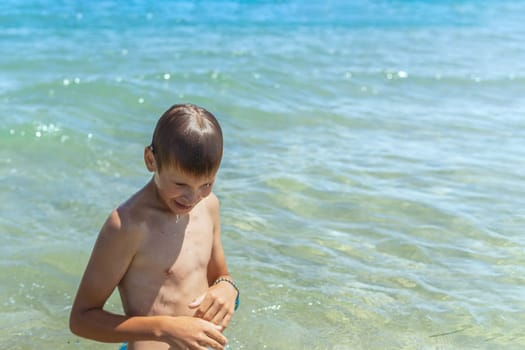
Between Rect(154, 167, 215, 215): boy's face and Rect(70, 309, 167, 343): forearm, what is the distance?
390 mm

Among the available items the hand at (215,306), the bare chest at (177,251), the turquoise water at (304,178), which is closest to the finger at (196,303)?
the hand at (215,306)

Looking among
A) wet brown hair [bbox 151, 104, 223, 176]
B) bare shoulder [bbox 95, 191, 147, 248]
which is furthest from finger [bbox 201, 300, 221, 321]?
wet brown hair [bbox 151, 104, 223, 176]

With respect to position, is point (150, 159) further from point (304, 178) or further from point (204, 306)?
point (304, 178)

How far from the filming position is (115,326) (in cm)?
255

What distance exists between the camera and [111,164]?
6.47 m

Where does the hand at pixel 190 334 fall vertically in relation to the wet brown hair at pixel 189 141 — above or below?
below

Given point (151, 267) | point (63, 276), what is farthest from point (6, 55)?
point (151, 267)

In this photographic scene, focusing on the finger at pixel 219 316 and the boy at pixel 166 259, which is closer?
the boy at pixel 166 259

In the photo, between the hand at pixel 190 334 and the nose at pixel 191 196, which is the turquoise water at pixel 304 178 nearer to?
the hand at pixel 190 334

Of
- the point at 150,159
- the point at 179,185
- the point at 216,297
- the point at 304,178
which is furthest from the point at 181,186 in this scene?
the point at 304,178

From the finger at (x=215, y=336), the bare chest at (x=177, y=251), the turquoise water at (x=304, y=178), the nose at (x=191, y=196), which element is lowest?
the turquoise water at (x=304, y=178)

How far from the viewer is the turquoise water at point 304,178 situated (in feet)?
13.0

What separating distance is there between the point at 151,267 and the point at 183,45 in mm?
11363

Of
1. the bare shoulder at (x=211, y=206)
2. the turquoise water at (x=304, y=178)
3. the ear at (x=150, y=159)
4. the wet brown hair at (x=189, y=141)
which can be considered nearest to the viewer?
the wet brown hair at (x=189, y=141)
